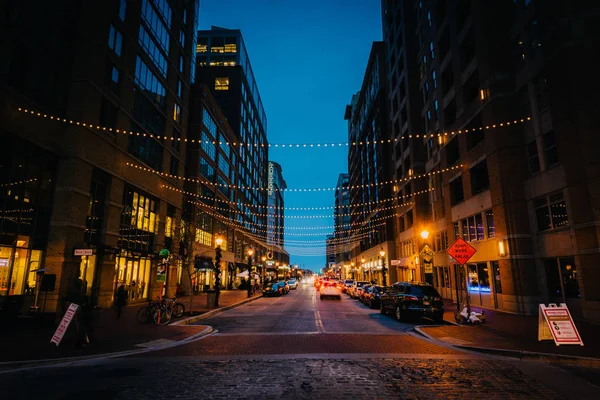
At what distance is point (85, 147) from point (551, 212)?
25618 mm

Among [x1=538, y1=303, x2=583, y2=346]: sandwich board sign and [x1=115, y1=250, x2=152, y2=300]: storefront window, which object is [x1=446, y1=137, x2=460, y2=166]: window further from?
[x1=115, y1=250, x2=152, y2=300]: storefront window

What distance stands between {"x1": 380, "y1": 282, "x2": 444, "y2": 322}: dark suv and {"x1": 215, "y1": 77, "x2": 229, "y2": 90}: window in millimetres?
60294

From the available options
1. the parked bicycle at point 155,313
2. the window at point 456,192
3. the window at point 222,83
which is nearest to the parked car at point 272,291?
the window at point 456,192

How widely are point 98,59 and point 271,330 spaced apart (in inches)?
752

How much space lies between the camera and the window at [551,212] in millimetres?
18141

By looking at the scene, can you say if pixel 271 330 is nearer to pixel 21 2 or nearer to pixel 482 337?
pixel 482 337

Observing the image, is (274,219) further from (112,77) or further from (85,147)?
(85,147)

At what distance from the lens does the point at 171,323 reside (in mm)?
16828

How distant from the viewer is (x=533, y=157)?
20.4 meters

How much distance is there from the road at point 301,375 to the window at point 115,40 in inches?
832

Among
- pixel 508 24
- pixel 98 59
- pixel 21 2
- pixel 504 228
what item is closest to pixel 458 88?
pixel 508 24

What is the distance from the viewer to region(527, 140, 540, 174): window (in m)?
20.1

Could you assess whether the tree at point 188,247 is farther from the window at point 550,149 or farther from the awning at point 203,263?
the window at point 550,149

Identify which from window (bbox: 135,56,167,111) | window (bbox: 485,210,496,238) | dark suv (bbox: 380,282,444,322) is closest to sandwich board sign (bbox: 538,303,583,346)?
dark suv (bbox: 380,282,444,322)
